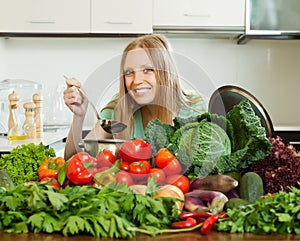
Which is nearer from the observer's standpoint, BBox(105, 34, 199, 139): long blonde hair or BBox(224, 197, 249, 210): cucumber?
BBox(224, 197, 249, 210): cucumber

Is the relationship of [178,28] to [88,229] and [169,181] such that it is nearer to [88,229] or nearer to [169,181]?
[169,181]

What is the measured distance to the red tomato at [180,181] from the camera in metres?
1.16

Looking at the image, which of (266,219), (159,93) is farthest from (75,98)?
(266,219)

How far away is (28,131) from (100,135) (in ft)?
→ 6.12

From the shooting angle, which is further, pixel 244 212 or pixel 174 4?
pixel 174 4

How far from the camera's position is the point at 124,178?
1.13 meters

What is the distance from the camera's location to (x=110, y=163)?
48.4 inches

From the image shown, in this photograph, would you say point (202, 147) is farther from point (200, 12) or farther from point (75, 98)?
point (200, 12)

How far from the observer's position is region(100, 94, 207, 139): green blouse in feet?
4.76

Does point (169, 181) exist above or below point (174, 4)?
below

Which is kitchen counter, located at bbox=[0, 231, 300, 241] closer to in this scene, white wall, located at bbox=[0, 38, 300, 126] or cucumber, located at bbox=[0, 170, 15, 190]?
cucumber, located at bbox=[0, 170, 15, 190]

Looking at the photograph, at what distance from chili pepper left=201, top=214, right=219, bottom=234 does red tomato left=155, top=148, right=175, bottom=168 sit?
23 centimetres

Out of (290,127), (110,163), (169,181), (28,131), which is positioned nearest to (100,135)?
(110,163)

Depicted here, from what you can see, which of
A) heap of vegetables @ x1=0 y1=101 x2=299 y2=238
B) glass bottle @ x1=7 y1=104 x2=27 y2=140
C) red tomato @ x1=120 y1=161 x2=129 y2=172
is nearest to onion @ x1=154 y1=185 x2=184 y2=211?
heap of vegetables @ x1=0 y1=101 x2=299 y2=238
